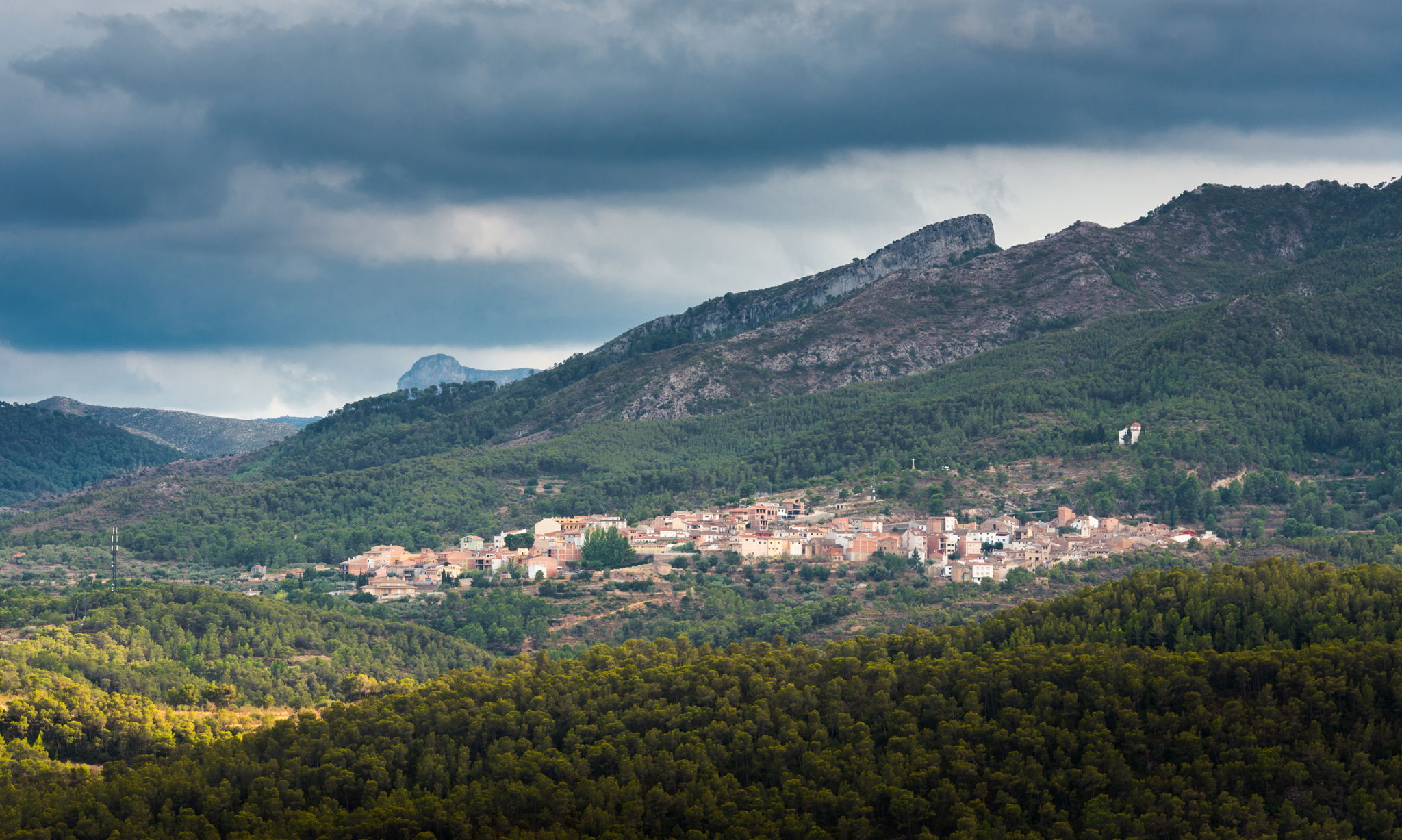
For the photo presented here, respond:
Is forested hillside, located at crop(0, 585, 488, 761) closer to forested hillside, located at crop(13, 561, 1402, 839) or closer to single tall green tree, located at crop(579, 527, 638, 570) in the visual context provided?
forested hillside, located at crop(13, 561, 1402, 839)

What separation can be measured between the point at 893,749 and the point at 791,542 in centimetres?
6631

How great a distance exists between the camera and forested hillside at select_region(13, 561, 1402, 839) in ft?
161

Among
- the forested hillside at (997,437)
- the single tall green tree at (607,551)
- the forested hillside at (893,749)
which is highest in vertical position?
the forested hillside at (997,437)

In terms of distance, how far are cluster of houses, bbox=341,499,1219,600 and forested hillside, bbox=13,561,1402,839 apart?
44.3 m

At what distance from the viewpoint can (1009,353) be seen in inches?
6698

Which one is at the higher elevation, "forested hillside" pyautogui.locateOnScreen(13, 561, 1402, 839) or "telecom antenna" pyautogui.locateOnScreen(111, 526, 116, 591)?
"telecom antenna" pyautogui.locateOnScreen(111, 526, 116, 591)

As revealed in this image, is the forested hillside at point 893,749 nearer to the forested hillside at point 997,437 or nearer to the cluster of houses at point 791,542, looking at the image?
the cluster of houses at point 791,542

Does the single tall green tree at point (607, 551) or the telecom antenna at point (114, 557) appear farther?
the single tall green tree at point (607, 551)

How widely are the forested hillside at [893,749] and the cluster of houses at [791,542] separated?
4435cm

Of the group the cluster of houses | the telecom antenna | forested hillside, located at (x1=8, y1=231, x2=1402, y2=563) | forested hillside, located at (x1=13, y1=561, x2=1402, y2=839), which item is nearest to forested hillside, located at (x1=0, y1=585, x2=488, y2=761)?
forested hillside, located at (x1=13, y1=561, x2=1402, y2=839)

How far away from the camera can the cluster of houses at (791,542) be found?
10956 centimetres

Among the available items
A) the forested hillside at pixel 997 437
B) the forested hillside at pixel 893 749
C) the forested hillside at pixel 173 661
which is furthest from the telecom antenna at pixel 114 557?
the forested hillside at pixel 893 749

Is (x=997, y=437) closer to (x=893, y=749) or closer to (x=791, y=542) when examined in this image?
(x=791, y=542)

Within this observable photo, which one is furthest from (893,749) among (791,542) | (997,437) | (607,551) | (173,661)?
(997,437)
